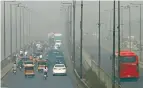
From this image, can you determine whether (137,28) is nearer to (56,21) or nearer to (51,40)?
(51,40)

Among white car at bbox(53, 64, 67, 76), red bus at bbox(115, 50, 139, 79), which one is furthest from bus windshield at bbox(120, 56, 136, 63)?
white car at bbox(53, 64, 67, 76)

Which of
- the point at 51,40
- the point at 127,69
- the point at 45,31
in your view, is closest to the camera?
the point at 127,69

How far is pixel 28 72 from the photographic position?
43.1m

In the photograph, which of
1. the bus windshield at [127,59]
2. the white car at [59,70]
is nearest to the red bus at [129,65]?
the bus windshield at [127,59]

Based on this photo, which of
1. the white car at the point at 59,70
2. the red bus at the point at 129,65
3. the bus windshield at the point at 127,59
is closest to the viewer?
the red bus at the point at 129,65

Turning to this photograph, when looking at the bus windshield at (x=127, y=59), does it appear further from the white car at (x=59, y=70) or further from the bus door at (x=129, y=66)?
the white car at (x=59, y=70)

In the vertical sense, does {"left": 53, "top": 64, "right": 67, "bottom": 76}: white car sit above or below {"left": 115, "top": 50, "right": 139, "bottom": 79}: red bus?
below

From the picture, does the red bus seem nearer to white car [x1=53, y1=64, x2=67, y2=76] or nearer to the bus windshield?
the bus windshield

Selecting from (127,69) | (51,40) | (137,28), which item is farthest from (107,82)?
(137,28)

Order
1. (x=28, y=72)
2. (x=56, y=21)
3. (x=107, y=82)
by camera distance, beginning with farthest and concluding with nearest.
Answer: (x=56, y=21) < (x=28, y=72) < (x=107, y=82)

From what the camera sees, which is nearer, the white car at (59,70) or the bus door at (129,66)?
the bus door at (129,66)

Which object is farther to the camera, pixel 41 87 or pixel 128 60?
pixel 128 60

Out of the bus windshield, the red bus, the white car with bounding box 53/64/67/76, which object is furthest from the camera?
the white car with bounding box 53/64/67/76

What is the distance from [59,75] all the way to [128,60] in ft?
23.3
